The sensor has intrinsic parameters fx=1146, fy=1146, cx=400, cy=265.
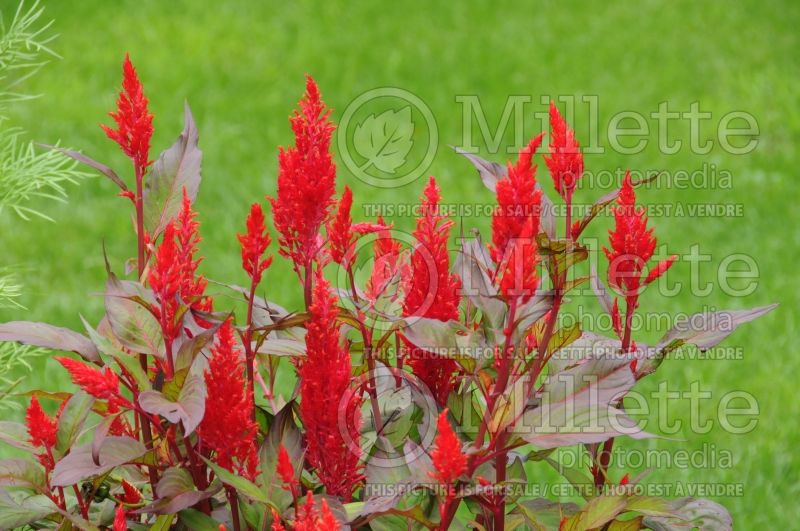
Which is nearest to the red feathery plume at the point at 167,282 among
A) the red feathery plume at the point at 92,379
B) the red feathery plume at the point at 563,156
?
the red feathery plume at the point at 92,379

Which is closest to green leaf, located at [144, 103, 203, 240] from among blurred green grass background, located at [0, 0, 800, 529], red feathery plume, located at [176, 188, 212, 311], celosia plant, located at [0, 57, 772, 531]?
celosia plant, located at [0, 57, 772, 531]

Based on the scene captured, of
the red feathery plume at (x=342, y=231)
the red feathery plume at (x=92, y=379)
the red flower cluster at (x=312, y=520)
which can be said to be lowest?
the red flower cluster at (x=312, y=520)

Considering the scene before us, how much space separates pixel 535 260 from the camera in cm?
150

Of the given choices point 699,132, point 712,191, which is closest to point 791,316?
point 712,191

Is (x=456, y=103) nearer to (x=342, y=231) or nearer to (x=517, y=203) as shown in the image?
(x=342, y=231)

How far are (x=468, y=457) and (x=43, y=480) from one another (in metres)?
0.68

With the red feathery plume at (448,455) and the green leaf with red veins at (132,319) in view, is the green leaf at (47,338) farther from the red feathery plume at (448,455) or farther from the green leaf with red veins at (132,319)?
the red feathery plume at (448,455)

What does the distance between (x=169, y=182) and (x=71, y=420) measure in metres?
0.41

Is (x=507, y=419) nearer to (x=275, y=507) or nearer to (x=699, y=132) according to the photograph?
(x=275, y=507)

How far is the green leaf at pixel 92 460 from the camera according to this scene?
152 centimetres

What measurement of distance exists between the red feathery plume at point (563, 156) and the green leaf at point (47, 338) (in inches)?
28.6

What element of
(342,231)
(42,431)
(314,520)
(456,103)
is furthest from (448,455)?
(456,103)

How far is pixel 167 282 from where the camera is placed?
154cm
